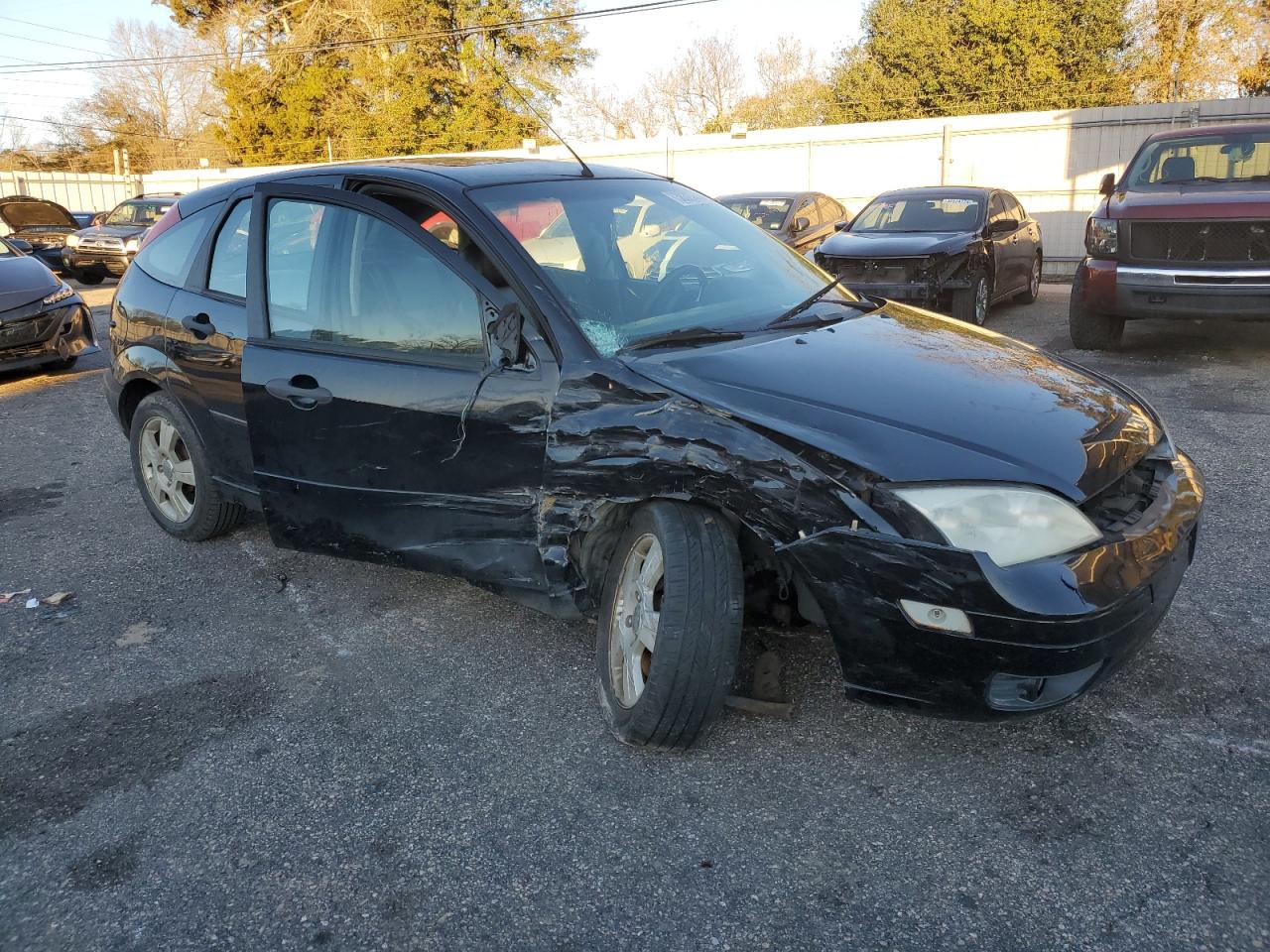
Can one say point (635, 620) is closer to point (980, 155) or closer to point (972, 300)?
point (972, 300)

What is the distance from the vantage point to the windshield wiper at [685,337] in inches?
118

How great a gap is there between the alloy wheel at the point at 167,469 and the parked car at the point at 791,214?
9.50m

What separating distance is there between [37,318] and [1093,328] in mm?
9281

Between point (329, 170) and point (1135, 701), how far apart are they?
329cm

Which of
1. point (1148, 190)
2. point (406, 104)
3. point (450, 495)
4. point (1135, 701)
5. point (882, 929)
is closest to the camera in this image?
point (882, 929)

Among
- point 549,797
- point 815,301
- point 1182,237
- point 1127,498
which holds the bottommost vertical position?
point 549,797

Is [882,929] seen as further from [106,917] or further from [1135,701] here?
[106,917]

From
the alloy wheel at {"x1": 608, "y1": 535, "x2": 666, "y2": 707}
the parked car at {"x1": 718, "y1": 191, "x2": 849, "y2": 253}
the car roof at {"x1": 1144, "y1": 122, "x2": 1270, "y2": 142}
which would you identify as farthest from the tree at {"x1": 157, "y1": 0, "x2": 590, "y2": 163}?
the alloy wheel at {"x1": 608, "y1": 535, "x2": 666, "y2": 707}

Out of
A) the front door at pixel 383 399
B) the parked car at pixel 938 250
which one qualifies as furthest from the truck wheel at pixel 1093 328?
the front door at pixel 383 399

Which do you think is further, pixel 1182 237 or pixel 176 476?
pixel 1182 237

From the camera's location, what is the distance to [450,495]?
3221mm

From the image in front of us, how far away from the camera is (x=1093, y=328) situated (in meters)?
8.61

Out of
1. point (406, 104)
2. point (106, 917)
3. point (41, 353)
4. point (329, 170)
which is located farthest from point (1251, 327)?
point (406, 104)

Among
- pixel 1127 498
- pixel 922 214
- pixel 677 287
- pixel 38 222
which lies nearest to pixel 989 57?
pixel 922 214
